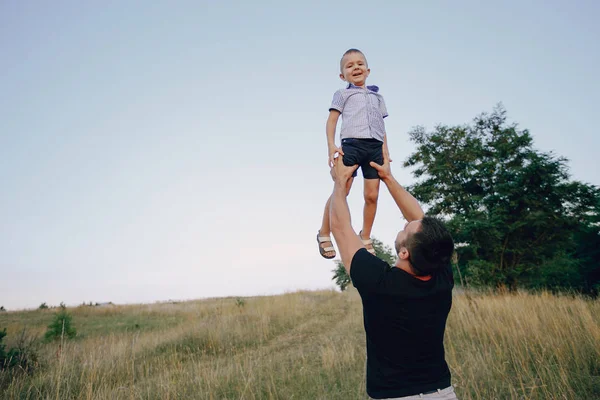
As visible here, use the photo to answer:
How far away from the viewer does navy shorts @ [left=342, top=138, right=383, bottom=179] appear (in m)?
2.82

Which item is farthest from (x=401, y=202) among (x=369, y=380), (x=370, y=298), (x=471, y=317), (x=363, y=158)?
(x=471, y=317)

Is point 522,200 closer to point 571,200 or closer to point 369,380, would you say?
point 571,200

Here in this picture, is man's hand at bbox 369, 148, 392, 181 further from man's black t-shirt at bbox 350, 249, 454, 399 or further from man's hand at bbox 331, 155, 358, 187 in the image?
man's black t-shirt at bbox 350, 249, 454, 399

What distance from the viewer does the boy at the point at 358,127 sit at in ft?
9.40

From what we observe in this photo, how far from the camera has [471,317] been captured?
25.0ft

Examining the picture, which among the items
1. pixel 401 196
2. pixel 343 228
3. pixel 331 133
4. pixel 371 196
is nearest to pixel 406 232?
pixel 343 228

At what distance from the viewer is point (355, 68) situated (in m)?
3.05

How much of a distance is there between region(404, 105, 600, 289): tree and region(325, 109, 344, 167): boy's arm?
13.3 meters

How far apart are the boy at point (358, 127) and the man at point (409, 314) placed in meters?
0.96

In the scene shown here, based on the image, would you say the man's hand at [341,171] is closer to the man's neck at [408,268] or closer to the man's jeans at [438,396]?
the man's neck at [408,268]

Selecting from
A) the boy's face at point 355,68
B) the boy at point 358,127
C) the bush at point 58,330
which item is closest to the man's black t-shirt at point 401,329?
the boy at point 358,127

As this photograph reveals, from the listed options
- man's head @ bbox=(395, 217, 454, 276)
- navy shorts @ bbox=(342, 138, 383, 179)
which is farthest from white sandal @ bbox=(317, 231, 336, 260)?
man's head @ bbox=(395, 217, 454, 276)

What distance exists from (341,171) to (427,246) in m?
0.97

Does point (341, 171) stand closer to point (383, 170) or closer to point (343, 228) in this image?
point (383, 170)
